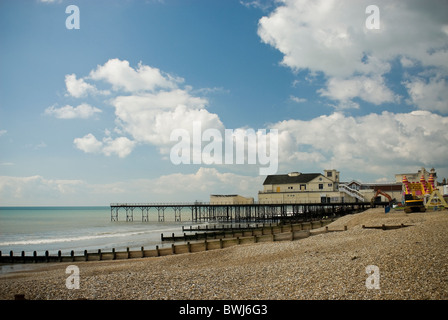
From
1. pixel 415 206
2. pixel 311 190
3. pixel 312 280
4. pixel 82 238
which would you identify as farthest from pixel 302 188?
pixel 312 280

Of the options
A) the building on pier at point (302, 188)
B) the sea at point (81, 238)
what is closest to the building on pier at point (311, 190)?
the building on pier at point (302, 188)

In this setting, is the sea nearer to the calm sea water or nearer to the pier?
the calm sea water

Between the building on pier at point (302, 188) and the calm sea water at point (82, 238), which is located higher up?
the building on pier at point (302, 188)

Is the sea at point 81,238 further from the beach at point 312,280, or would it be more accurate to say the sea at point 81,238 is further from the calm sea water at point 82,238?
the beach at point 312,280

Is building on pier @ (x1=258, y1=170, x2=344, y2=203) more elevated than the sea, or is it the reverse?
building on pier @ (x1=258, y1=170, x2=344, y2=203)

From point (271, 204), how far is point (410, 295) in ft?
178

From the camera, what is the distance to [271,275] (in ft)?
39.5

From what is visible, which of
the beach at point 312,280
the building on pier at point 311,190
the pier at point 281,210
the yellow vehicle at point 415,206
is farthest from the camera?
the building on pier at point 311,190

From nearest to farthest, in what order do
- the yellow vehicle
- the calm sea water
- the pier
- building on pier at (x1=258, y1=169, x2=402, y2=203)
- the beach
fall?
the beach < the yellow vehicle < the calm sea water < the pier < building on pier at (x1=258, y1=169, x2=402, y2=203)

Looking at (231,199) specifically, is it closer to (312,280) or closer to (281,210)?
(281,210)

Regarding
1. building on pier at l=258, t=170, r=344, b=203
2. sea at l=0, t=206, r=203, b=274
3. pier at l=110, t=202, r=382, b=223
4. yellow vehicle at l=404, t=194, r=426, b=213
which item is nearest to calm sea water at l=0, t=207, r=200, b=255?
sea at l=0, t=206, r=203, b=274
